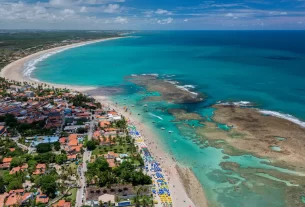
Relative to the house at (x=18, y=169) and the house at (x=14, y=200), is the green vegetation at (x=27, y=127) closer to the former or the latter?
the house at (x=18, y=169)

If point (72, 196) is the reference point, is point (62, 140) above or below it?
above

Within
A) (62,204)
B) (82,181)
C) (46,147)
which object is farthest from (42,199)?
(46,147)

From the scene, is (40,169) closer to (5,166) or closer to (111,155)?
(5,166)

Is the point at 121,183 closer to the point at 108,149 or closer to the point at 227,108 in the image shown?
the point at 108,149

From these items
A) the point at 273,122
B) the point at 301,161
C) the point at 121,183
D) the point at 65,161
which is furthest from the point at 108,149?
the point at 273,122

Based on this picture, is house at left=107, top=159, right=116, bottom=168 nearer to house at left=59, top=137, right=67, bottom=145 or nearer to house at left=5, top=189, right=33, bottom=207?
house at left=59, top=137, right=67, bottom=145

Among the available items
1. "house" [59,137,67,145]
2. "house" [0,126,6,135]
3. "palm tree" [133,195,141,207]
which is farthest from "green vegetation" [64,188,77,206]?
"house" [0,126,6,135]

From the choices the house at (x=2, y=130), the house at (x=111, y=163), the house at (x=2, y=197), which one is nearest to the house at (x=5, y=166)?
the house at (x=2, y=197)

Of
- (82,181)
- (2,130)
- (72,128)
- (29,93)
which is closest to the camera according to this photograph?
(82,181)
